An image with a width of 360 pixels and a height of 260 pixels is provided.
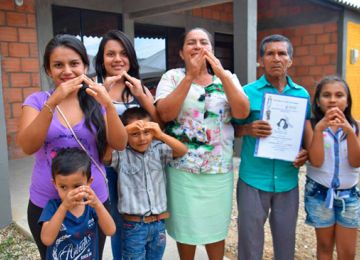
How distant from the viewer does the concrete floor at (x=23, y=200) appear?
2984 millimetres

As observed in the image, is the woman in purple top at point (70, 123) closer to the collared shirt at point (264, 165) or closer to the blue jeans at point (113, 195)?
the blue jeans at point (113, 195)

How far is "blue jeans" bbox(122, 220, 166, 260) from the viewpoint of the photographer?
6.68 feet

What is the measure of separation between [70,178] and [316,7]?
775 cm

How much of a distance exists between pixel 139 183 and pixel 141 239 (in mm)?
334

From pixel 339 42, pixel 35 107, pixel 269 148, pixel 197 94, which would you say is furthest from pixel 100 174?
pixel 339 42

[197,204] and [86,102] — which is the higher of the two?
[86,102]

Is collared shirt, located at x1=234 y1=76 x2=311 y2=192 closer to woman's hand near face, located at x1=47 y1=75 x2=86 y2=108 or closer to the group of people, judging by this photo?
the group of people

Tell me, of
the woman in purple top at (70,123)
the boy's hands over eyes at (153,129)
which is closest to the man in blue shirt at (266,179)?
the boy's hands over eyes at (153,129)

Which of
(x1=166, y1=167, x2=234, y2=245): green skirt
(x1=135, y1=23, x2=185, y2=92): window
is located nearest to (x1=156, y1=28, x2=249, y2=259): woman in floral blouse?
(x1=166, y1=167, x2=234, y2=245): green skirt

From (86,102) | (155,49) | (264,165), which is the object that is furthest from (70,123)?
(155,49)

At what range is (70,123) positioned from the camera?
1752mm

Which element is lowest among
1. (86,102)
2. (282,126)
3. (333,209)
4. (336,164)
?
(333,209)

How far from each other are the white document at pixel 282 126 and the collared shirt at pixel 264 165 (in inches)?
3.1

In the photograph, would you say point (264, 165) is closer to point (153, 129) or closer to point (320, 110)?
point (320, 110)
